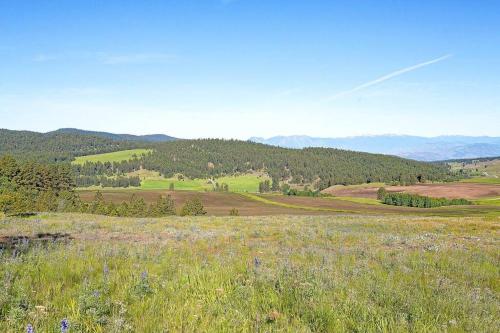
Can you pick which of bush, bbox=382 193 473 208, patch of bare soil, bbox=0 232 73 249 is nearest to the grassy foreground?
patch of bare soil, bbox=0 232 73 249

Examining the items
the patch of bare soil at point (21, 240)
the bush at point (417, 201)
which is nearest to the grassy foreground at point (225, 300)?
the patch of bare soil at point (21, 240)

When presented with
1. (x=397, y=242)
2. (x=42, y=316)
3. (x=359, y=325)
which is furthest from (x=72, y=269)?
(x=397, y=242)

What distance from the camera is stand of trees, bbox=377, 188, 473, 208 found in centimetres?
12979

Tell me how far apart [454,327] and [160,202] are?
8836 cm

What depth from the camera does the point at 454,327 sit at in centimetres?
478

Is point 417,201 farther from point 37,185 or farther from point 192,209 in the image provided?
point 37,185

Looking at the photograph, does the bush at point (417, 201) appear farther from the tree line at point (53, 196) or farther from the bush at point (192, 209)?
the tree line at point (53, 196)

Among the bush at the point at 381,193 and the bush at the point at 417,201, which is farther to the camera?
the bush at the point at 381,193

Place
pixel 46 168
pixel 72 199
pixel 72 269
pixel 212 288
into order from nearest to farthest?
pixel 212 288 → pixel 72 269 → pixel 72 199 → pixel 46 168

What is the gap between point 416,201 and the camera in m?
135

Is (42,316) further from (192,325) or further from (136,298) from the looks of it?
(192,325)

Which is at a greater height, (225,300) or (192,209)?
(225,300)

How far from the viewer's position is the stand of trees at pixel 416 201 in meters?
130

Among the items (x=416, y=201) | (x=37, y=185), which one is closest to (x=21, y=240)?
(x=37, y=185)
